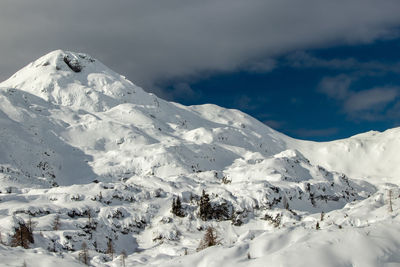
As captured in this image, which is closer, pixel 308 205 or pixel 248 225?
pixel 248 225

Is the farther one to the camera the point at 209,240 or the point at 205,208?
the point at 205,208

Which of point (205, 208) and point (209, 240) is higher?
point (205, 208)

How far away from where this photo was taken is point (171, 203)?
153250 millimetres

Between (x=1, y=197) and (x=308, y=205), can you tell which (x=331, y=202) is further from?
(x=1, y=197)

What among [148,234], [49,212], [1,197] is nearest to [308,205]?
[148,234]

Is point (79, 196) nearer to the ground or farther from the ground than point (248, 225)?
farther from the ground

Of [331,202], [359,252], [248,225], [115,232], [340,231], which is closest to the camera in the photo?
[359,252]

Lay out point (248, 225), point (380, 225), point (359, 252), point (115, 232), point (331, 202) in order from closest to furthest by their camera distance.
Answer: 1. point (359, 252)
2. point (380, 225)
3. point (115, 232)
4. point (248, 225)
5. point (331, 202)

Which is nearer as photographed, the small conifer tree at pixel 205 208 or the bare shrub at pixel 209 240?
the bare shrub at pixel 209 240

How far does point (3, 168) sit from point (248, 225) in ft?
399

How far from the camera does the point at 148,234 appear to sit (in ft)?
438

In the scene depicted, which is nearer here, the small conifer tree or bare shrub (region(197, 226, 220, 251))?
bare shrub (region(197, 226, 220, 251))

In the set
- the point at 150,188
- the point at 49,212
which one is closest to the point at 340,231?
the point at 49,212

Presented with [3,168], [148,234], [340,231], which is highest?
[3,168]
